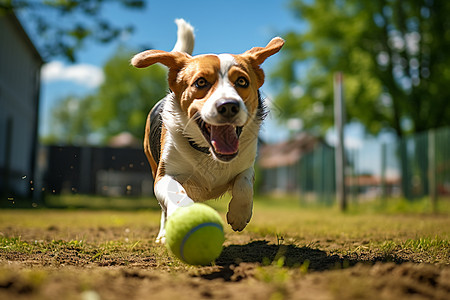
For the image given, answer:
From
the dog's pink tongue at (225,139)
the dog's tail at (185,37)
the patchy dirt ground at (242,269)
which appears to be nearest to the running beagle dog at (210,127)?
the dog's pink tongue at (225,139)

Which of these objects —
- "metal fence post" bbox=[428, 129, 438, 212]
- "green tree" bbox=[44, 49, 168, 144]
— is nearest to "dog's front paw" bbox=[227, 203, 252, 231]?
"metal fence post" bbox=[428, 129, 438, 212]

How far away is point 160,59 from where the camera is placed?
381cm

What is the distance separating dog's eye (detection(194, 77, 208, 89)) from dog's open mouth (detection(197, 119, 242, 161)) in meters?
0.33

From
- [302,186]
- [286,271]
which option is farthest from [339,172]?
[286,271]

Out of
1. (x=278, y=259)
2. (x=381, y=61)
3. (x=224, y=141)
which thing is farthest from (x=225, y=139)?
(x=381, y=61)

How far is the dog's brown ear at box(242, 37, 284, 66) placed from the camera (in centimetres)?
390

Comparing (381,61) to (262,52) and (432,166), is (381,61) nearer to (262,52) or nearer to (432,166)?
(432,166)

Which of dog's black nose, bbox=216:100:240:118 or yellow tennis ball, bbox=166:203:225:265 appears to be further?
dog's black nose, bbox=216:100:240:118

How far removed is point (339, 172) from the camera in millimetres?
11797

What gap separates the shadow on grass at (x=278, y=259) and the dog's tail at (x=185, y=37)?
2.27 meters

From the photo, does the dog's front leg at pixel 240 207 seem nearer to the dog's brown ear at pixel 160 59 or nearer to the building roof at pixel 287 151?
the dog's brown ear at pixel 160 59

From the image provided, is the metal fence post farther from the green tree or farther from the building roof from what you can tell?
the green tree

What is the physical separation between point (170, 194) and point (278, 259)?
0.99 m

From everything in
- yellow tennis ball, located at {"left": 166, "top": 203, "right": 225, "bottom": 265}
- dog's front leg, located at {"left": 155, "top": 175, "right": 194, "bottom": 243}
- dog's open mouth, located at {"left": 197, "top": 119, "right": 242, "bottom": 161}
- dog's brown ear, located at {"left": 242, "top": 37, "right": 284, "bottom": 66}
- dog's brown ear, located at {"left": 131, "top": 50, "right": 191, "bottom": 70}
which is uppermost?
dog's brown ear, located at {"left": 242, "top": 37, "right": 284, "bottom": 66}
